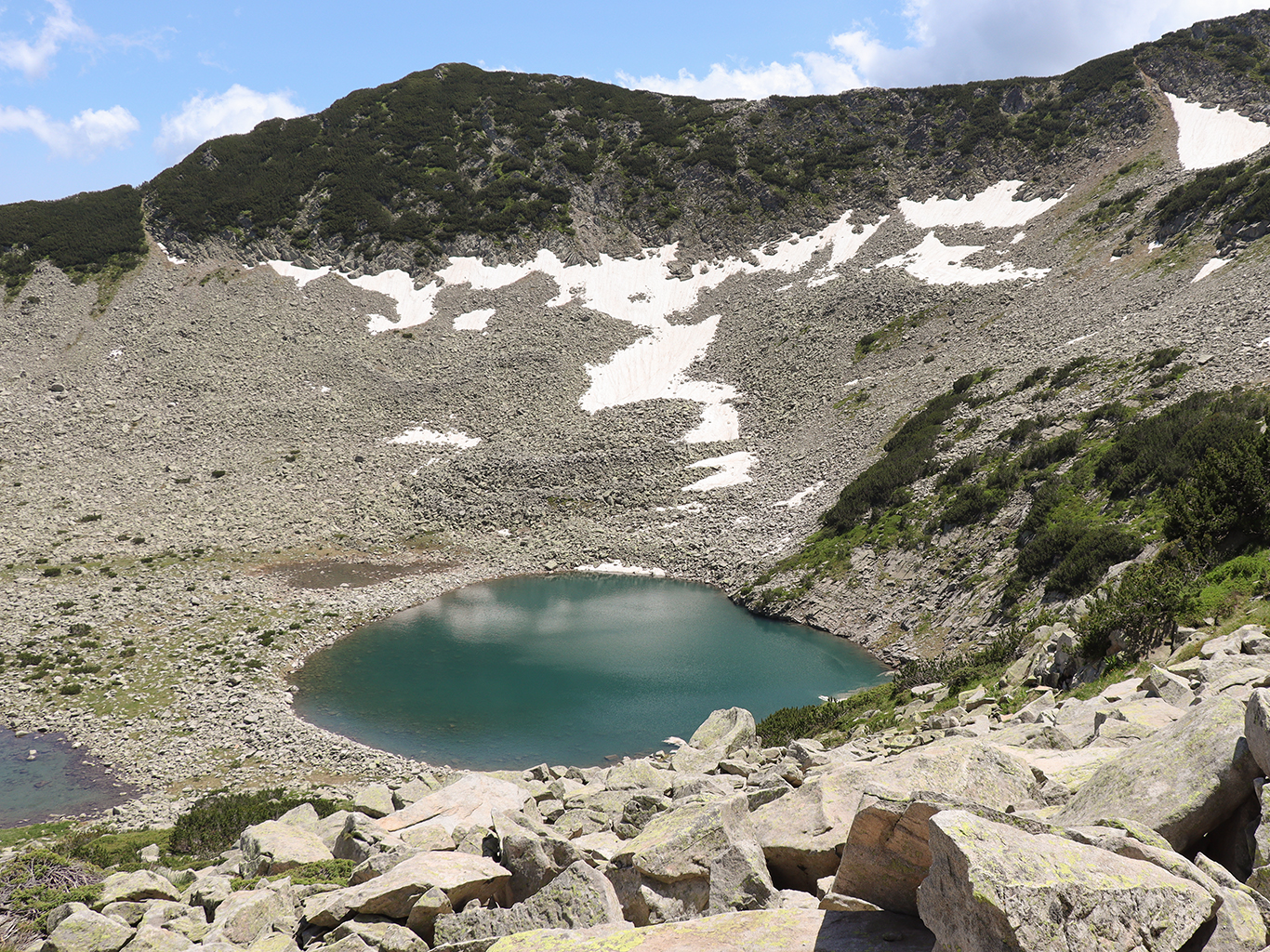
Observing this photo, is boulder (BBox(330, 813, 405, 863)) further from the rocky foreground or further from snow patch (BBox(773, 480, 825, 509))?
snow patch (BBox(773, 480, 825, 509))

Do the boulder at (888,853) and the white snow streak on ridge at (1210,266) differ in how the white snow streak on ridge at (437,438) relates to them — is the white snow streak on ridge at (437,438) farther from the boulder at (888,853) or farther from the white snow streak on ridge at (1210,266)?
the boulder at (888,853)

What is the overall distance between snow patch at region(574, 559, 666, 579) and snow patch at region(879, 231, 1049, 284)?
44.7 meters

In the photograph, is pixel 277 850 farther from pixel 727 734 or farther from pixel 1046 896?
pixel 1046 896

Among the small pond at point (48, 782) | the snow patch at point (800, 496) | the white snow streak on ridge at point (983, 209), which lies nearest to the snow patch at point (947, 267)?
the white snow streak on ridge at point (983, 209)

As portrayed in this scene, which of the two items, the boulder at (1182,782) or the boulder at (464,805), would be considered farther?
the boulder at (464,805)

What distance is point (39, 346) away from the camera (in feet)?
233

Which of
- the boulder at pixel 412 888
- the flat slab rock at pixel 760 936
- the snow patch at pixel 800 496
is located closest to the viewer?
the flat slab rock at pixel 760 936

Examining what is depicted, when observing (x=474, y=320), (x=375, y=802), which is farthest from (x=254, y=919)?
(x=474, y=320)

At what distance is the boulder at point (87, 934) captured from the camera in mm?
8289

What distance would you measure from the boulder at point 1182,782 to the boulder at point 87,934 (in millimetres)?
10551

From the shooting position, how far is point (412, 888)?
7.41 m

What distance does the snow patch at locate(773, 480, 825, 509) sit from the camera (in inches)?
1969

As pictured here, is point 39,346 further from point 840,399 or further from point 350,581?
point 840,399

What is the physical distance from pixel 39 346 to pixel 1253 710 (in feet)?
308
